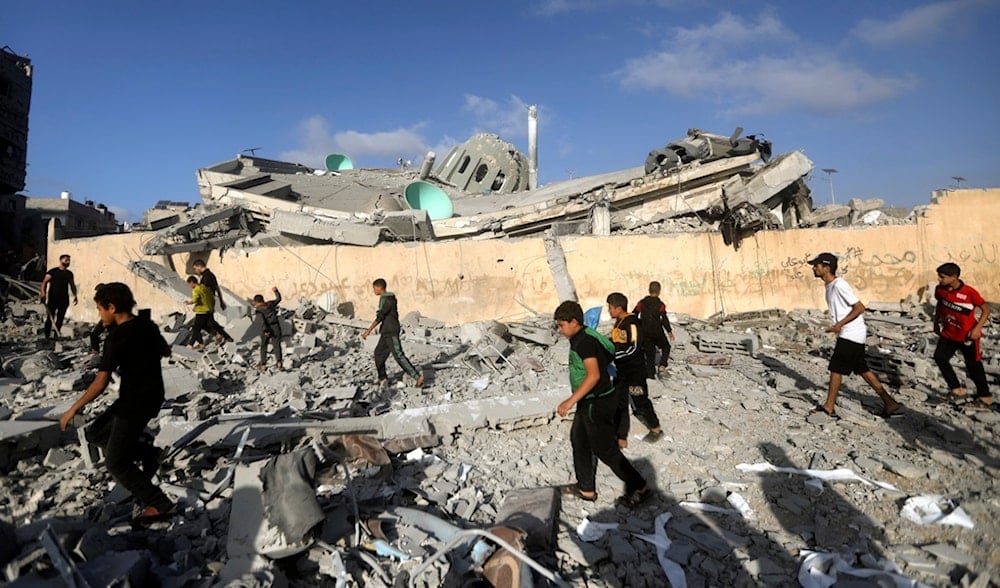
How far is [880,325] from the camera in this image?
9594mm

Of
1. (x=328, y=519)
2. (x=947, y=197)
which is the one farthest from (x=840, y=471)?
(x=947, y=197)

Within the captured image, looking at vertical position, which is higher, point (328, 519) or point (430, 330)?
point (430, 330)

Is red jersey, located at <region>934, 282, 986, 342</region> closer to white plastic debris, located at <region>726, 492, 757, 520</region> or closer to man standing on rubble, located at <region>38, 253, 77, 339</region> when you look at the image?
white plastic debris, located at <region>726, 492, 757, 520</region>

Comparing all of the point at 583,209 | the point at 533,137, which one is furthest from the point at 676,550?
the point at 533,137

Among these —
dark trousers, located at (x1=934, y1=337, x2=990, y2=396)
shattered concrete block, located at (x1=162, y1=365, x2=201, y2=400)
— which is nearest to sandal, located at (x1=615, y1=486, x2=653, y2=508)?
dark trousers, located at (x1=934, y1=337, x2=990, y2=396)

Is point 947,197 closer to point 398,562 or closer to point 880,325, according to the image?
point 880,325

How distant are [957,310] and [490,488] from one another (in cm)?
522

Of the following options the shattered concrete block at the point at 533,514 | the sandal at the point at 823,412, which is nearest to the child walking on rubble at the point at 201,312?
the shattered concrete block at the point at 533,514

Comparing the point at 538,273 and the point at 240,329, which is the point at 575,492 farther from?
the point at 240,329

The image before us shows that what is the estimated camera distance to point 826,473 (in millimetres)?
3979

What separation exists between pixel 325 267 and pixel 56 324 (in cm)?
486

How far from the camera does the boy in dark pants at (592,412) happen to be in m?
3.49

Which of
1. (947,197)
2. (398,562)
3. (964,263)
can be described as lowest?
(398,562)

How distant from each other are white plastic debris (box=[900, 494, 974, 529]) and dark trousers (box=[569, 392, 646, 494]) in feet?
5.74
